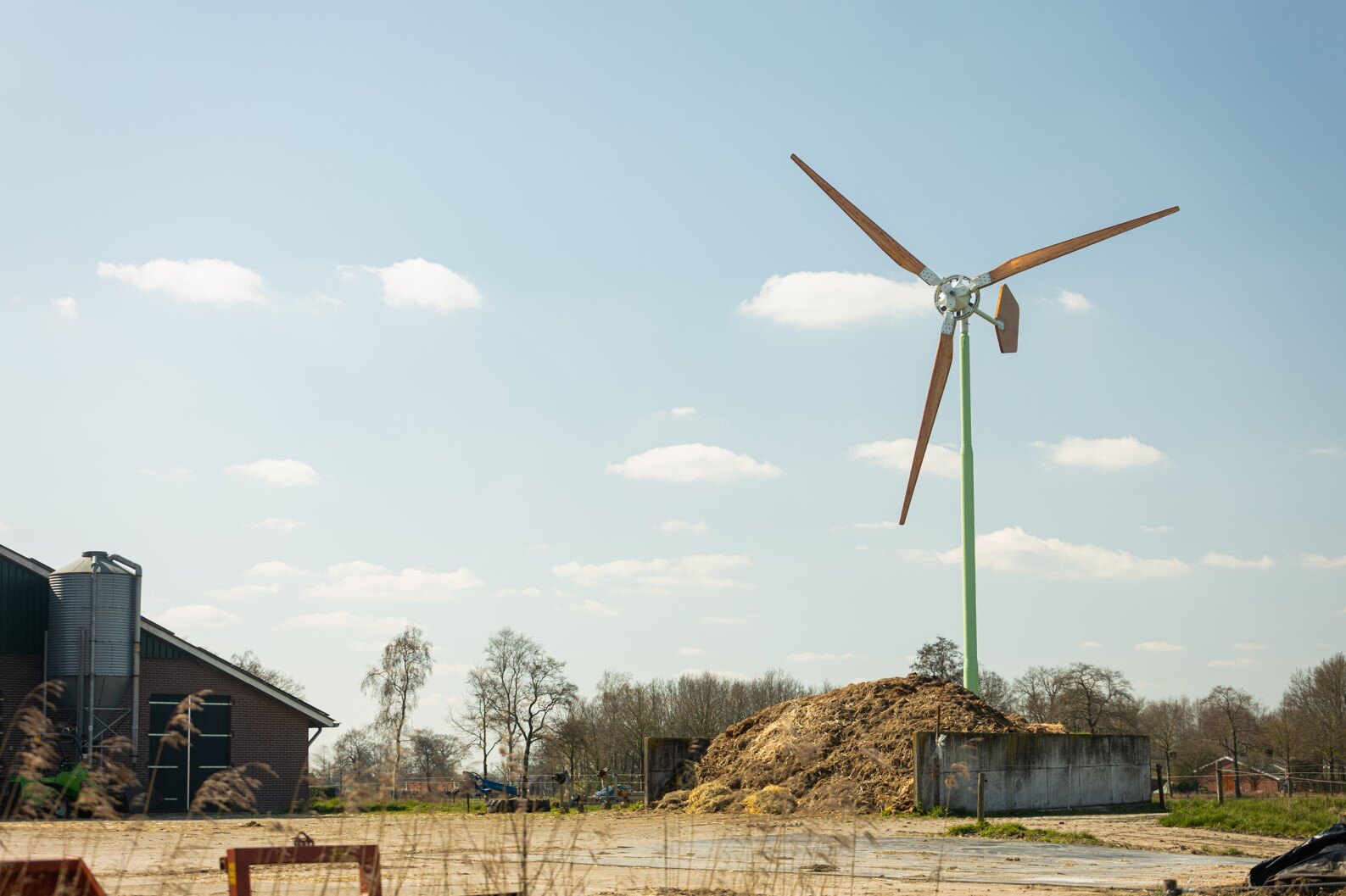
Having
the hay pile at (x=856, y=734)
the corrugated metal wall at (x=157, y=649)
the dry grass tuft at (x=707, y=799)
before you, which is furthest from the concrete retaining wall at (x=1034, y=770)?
the corrugated metal wall at (x=157, y=649)

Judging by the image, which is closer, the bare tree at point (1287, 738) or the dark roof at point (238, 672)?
the dark roof at point (238, 672)

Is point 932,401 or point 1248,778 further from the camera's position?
point 1248,778

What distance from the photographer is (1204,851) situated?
17625 millimetres

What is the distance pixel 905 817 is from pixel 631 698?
36986 mm

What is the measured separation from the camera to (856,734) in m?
32.1

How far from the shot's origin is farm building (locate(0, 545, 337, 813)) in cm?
3331

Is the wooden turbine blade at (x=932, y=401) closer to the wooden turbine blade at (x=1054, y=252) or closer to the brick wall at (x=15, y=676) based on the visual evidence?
the wooden turbine blade at (x=1054, y=252)

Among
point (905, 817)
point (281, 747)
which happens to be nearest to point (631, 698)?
point (281, 747)

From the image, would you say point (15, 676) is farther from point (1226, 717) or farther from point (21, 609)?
point (1226, 717)

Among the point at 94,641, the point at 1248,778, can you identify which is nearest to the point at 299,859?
the point at 94,641

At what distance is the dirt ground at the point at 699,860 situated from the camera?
7.99 meters

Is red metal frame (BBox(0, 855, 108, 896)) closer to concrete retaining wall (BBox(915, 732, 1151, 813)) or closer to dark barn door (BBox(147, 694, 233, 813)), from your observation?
concrete retaining wall (BBox(915, 732, 1151, 813))

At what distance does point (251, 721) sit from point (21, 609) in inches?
263

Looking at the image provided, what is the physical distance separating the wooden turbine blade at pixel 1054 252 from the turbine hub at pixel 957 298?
1.03 feet
